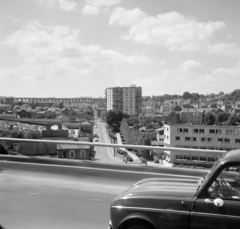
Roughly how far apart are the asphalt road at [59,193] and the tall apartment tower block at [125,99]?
16000 millimetres

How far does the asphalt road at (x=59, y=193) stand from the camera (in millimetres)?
5109

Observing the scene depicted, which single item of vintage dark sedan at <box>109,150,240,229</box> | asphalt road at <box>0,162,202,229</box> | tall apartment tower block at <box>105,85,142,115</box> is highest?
tall apartment tower block at <box>105,85,142,115</box>

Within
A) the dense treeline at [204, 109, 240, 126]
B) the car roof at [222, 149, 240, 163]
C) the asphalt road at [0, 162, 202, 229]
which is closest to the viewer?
the car roof at [222, 149, 240, 163]

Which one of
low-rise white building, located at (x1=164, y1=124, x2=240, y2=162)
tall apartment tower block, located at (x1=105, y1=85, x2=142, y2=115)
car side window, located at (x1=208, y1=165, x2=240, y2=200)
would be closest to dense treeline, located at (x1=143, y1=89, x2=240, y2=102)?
tall apartment tower block, located at (x1=105, y1=85, x2=142, y2=115)

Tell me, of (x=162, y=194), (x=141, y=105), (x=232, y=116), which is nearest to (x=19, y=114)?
(x=232, y=116)

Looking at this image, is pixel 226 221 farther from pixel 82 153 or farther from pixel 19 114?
pixel 19 114

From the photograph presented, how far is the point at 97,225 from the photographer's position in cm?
493

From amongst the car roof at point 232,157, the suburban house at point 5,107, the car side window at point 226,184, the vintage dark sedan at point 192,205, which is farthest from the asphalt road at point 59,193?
the suburban house at point 5,107

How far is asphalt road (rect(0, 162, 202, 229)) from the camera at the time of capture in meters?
5.11

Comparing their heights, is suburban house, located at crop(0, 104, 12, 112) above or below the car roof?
above

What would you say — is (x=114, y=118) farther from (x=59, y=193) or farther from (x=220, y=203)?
(x=220, y=203)

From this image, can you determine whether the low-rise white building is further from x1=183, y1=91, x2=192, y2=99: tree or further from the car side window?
x1=183, y1=91, x2=192, y2=99: tree

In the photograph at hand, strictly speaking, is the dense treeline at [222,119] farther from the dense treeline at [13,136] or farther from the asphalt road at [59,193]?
the asphalt road at [59,193]

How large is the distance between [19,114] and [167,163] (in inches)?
392
